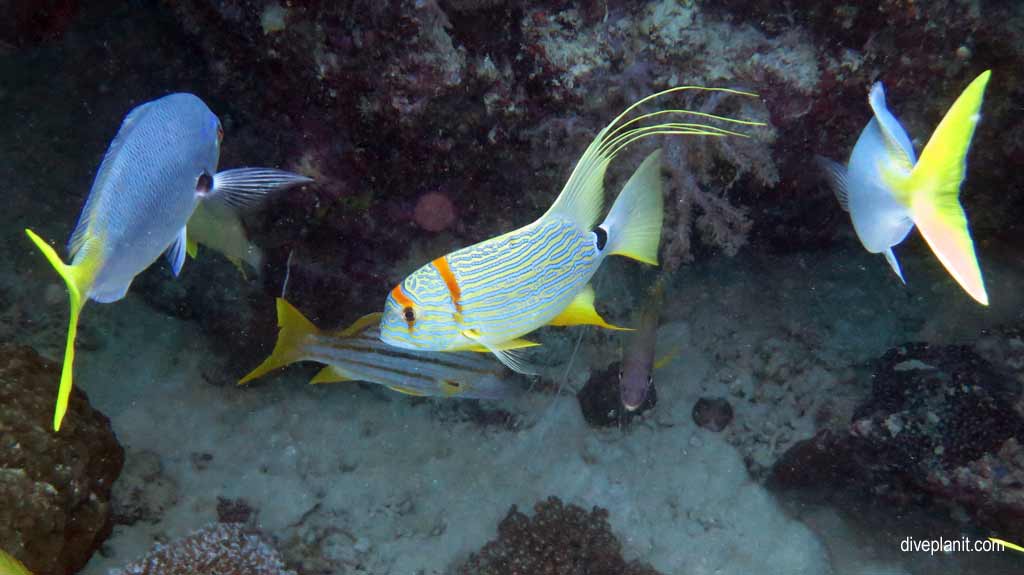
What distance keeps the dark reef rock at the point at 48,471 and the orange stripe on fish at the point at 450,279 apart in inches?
119

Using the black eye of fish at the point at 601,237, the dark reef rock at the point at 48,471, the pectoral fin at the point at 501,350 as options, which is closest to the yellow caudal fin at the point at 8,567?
the dark reef rock at the point at 48,471

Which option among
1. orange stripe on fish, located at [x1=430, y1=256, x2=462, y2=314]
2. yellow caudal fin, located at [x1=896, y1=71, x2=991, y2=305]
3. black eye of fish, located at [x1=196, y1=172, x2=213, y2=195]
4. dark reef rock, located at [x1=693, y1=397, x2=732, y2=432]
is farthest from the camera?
dark reef rock, located at [x1=693, y1=397, x2=732, y2=432]

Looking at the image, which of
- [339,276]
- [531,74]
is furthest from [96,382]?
[531,74]

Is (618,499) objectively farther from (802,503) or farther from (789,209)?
(789,209)

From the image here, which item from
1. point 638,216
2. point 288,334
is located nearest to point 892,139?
point 638,216

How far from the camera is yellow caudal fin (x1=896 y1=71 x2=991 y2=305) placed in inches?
69.7

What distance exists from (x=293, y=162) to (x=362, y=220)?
0.59m

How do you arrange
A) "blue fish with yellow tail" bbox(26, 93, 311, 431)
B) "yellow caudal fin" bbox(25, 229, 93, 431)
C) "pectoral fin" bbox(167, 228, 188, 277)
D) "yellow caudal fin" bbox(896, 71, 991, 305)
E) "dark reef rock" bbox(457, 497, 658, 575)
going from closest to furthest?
"yellow caudal fin" bbox(25, 229, 93, 431) < "yellow caudal fin" bbox(896, 71, 991, 305) < "blue fish with yellow tail" bbox(26, 93, 311, 431) < "pectoral fin" bbox(167, 228, 188, 277) < "dark reef rock" bbox(457, 497, 658, 575)

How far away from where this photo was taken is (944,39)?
3.62 m

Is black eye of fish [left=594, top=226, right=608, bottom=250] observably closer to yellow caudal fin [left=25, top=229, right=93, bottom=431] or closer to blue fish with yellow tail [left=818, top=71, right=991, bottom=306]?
blue fish with yellow tail [left=818, top=71, right=991, bottom=306]

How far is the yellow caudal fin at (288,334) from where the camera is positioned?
3.87m

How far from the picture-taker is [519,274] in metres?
2.25

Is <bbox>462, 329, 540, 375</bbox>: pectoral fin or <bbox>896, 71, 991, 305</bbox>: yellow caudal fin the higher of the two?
<bbox>896, 71, 991, 305</bbox>: yellow caudal fin

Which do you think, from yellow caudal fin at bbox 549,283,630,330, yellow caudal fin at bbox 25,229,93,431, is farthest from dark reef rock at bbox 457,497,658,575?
yellow caudal fin at bbox 25,229,93,431
